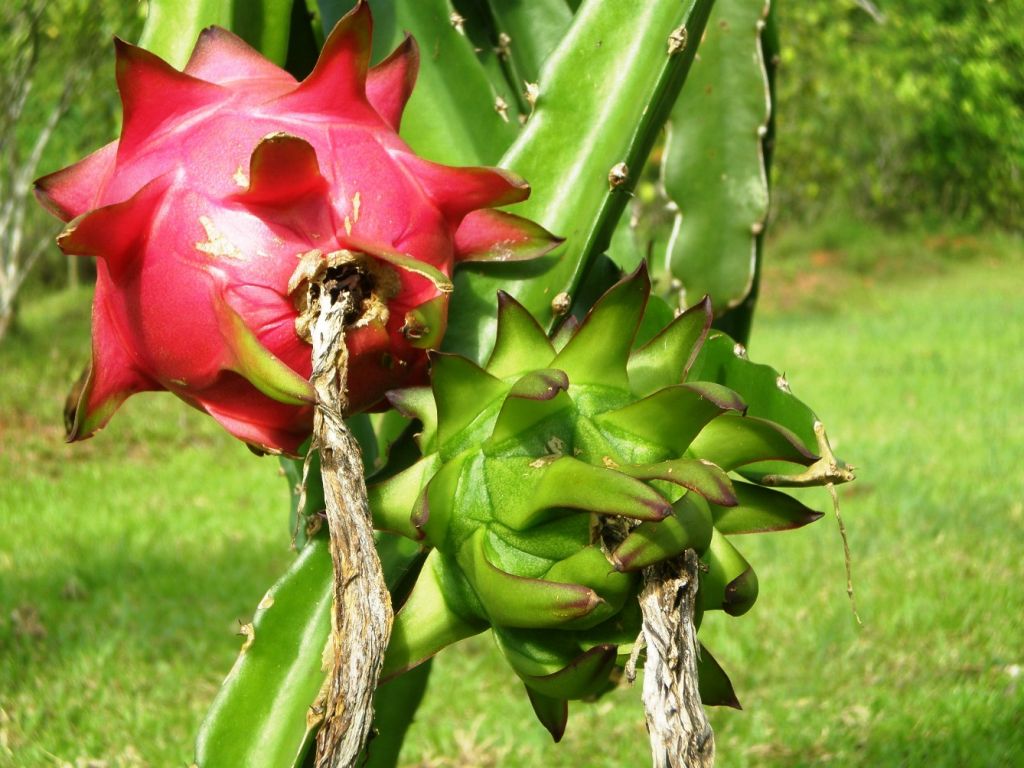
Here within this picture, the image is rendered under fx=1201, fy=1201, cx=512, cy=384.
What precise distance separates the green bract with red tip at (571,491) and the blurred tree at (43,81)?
13.7 ft

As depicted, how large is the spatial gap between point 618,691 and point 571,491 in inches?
70.4

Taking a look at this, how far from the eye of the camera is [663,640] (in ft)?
1.91

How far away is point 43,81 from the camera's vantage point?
5.93m

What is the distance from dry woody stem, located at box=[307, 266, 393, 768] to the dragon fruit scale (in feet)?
0.06

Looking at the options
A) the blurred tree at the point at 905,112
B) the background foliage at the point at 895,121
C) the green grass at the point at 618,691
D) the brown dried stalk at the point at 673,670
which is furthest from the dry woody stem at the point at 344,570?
the blurred tree at the point at 905,112

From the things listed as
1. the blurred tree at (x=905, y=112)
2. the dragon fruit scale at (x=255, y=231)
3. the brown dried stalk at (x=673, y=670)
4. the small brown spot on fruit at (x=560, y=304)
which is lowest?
the blurred tree at (x=905, y=112)

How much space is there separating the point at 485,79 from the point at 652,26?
0.17 m

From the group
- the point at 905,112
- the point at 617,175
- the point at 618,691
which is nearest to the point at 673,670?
the point at 617,175

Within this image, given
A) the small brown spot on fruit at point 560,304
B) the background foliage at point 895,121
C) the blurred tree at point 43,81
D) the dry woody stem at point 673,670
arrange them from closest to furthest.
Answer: the dry woody stem at point 673,670, the small brown spot on fruit at point 560,304, the blurred tree at point 43,81, the background foliage at point 895,121

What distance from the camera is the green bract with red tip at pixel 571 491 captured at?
23.2 inches

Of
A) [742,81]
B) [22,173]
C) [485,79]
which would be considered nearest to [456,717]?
[742,81]

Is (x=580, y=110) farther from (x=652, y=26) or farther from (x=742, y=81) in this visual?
(x=742, y=81)

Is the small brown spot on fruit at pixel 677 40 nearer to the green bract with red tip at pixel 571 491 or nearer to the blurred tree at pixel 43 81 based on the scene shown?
the green bract with red tip at pixel 571 491

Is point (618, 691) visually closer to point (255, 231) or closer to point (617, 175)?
point (617, 175)
